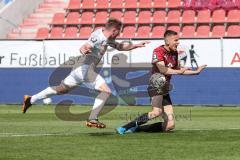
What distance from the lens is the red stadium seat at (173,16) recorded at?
30337mm

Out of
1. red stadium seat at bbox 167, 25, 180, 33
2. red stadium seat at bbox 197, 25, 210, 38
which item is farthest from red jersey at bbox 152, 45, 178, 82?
red stadium seat at bbox 167, 25, 180, 33

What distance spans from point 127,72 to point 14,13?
31.5 ft

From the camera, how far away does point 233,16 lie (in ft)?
96.5

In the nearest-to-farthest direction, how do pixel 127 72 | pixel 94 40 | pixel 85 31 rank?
pixel 94 40 < pixel 127 72 < pixel 85 31

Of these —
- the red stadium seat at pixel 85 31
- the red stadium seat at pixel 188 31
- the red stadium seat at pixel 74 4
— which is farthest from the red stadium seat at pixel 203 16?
the red stadium seat at pixel 74 4

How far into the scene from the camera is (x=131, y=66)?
2542 centimetres

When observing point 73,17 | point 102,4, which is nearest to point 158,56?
point 73,17

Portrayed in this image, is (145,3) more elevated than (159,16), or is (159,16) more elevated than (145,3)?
(145,3)

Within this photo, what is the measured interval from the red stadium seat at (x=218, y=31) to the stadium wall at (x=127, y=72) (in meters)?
3.97

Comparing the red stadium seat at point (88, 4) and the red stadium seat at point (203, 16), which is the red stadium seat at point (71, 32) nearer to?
the red stadium seat at point (88, 4)

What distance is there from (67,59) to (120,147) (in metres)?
16.7

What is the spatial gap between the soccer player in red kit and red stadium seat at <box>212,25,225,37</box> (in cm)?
1676

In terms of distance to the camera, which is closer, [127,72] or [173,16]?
[127,72]

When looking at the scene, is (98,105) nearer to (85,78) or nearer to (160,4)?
(85,78)
